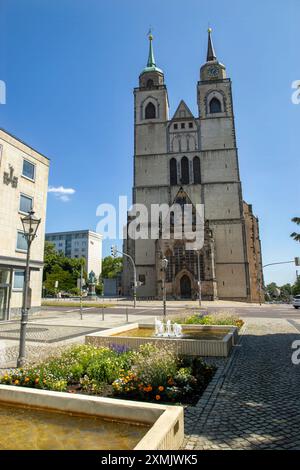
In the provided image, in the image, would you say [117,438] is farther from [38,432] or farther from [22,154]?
[22,154]

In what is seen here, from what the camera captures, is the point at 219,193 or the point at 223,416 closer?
the point at 223,416

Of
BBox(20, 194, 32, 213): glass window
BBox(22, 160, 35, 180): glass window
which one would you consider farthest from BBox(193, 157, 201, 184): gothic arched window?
BBox(20, 194, 32, 213): glass window

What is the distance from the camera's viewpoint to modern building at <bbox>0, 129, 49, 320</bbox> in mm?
20562

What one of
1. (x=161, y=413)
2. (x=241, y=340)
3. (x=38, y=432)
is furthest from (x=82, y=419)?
(x=241, y=340)

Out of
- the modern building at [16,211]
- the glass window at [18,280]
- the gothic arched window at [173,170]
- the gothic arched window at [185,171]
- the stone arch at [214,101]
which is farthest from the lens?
the stone arch at [214,101]

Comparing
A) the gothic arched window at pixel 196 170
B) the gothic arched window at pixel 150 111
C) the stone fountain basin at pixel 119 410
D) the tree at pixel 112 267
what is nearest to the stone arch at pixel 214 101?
the gothic arched window at pixel 196 170

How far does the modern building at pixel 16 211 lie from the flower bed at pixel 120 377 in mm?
14523

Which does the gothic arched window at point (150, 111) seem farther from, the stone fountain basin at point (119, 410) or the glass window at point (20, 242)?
the stone fountain basin at point (119, 410)

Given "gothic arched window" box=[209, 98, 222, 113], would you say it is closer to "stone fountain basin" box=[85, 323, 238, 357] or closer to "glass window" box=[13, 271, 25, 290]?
"glass window" box=[13, 271, 25, 290]

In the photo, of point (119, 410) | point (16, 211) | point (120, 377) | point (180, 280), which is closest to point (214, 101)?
point (180, 280)

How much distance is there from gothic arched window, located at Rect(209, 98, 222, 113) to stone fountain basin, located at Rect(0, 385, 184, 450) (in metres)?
61.2

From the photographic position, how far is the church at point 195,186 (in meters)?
49.5

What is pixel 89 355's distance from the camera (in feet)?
24.0
